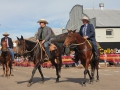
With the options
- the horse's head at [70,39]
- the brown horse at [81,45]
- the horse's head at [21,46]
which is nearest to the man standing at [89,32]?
the brown horse at [81,45]

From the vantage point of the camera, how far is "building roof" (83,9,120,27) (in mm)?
43156

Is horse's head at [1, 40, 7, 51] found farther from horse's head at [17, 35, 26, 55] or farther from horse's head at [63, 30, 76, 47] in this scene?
horse's head at [63, 30, 76, 47]

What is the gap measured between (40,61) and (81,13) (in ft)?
119

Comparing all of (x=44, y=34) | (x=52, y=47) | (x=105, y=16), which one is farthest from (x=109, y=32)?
(x=44, y=34)

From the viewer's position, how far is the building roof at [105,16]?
43.2 metres

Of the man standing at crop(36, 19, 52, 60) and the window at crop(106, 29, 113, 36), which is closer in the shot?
the man standing at crop(36, 19, 52, 60)

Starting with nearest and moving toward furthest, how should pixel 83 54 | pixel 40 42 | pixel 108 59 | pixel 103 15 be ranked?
pixel 83 54
pixel 40 42
pixel 108 59
pixel 103 15

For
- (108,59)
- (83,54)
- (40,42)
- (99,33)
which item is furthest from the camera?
(99,33)

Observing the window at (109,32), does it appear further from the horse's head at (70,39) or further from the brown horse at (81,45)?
the horse's head at (70,39)

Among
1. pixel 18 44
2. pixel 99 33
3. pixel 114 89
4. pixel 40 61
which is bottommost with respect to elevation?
pixel 114 89

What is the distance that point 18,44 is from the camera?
37.2 feet

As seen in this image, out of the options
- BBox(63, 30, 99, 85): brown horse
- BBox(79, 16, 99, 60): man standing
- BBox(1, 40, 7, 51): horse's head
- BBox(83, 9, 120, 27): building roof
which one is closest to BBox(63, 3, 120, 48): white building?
BBox(83, 9, 120, 27): building roof

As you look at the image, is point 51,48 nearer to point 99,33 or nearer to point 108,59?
point 108,59

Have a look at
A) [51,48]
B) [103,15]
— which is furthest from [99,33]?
[51,48]
